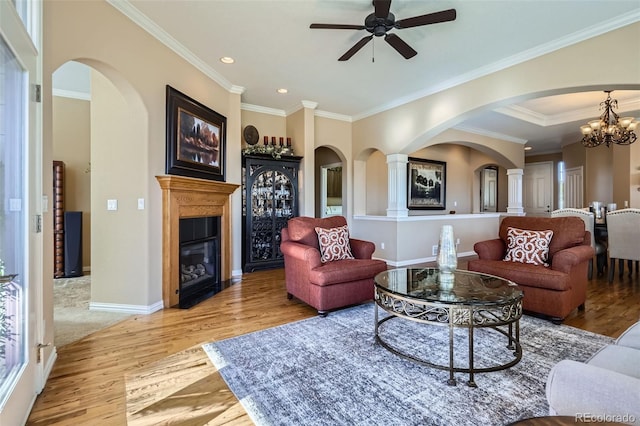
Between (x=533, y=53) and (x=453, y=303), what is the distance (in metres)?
3.28

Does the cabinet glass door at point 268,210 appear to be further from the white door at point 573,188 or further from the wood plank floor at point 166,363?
the white door at point 573,188

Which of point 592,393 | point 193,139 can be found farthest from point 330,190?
point 592,393

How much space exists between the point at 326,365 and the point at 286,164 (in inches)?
153

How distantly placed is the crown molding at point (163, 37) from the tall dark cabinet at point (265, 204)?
1.35 meters

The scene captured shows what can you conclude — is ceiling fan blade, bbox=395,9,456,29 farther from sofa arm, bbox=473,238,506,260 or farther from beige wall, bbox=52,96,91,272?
beige wall, bbox=52,96,91,272

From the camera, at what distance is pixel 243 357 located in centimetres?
218

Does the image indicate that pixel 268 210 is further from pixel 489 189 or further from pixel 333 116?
pixel 489 189

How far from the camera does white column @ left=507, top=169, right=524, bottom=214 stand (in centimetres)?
698

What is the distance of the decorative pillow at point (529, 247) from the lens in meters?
3.22

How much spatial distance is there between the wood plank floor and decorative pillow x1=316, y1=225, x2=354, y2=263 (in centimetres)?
64

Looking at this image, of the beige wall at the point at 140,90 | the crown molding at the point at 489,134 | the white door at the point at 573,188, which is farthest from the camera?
the white door at the point at 573,188

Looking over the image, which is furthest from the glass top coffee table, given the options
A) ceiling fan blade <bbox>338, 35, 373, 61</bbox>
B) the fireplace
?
the fireplace

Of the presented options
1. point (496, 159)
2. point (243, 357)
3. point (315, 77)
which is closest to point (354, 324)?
point (243, 357)

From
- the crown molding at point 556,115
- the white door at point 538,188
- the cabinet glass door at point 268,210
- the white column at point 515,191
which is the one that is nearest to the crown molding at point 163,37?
the cabinet glass door at point 268,210
